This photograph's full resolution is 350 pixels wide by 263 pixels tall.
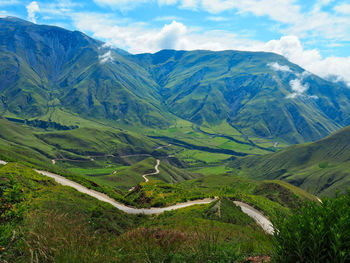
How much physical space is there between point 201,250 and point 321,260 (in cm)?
274

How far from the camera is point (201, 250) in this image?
21.0 ft

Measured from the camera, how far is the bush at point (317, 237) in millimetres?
5270

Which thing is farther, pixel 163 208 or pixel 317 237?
pixel 163 208

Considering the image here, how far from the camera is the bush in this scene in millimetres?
5270

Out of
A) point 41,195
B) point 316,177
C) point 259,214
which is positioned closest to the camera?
point 41,195

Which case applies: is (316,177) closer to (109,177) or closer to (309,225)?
(109,177)

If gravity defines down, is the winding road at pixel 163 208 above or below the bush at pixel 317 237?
below

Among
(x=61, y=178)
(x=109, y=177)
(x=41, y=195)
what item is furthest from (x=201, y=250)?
(x=109, y=177)

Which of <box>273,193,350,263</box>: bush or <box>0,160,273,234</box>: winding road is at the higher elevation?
<box>273,193,350,263</box>: bush

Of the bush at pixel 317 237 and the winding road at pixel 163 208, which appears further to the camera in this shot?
the winding road at pixel 163 208

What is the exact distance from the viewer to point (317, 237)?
539 centimetres

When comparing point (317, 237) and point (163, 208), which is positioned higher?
point (317, 237)

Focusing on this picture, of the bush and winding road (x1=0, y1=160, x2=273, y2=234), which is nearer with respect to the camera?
the bush

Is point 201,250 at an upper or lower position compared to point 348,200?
lower
